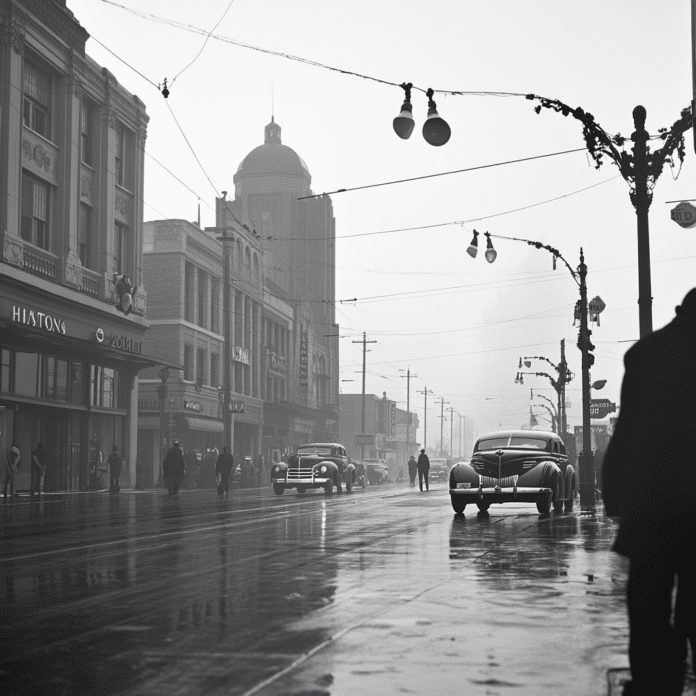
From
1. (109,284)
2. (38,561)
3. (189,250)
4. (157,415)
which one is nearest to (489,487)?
(38,561)

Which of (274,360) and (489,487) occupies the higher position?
(274,360)

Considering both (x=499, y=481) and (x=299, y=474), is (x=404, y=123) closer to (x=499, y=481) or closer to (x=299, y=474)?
(x=499, y=481)

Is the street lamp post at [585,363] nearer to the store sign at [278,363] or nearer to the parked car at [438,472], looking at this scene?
the store sign at [278,363]

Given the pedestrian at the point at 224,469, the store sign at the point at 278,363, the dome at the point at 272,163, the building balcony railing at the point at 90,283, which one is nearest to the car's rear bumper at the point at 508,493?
the pedestrian at the point at 224,469

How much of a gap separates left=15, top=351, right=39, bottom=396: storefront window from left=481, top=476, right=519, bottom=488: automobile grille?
55.6 ft

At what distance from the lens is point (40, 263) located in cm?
3638

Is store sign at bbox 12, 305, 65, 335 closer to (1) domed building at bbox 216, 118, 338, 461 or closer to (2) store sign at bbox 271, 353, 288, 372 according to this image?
(1) domed building at bbox 216, 118, 338, 461

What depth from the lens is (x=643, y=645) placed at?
13.7 ft

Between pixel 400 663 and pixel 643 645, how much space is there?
2507 mm

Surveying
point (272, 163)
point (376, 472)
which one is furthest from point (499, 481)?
point (272, 163)

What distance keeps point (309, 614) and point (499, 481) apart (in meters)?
15.1

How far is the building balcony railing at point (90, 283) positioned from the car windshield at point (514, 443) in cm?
1912

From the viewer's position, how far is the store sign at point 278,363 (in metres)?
76.9

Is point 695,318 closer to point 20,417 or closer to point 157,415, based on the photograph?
point 20,417
